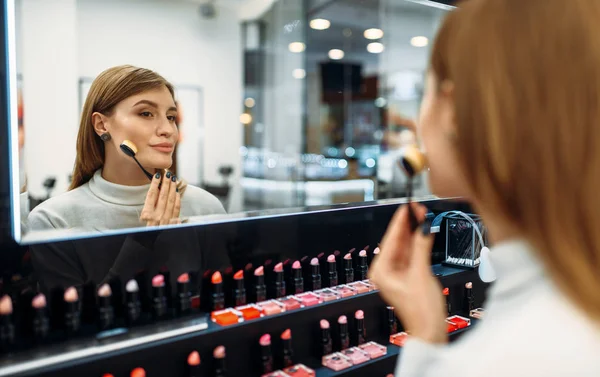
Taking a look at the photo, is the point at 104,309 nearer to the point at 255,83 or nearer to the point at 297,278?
the point at 297,278

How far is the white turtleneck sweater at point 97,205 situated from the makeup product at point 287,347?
18.3 inches

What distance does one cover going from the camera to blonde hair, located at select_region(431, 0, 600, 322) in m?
0.49

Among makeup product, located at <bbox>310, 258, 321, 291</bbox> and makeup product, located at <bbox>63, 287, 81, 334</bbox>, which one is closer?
makeup product, located at <bbox>63, 287, 81, 334</bbox>

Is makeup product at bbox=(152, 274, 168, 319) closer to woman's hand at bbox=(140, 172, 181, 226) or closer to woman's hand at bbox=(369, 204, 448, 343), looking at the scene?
woman's hand at bbox=(140, 172, 181, 226)

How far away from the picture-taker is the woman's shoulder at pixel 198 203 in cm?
141

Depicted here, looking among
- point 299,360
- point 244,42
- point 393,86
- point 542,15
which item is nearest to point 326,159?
point 393,86

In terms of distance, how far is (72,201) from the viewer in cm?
139

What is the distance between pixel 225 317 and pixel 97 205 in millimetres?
650

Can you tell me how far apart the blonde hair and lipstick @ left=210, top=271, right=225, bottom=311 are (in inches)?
23.6

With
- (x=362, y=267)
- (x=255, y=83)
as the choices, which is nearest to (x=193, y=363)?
(x=362, y=267)

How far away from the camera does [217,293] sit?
0.98 metres

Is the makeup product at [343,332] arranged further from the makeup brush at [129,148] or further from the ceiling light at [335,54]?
the ceiling light at [335,54]

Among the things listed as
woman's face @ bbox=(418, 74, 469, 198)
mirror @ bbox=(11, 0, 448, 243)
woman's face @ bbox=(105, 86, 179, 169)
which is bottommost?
woman's face @ bbox=(418, 74, 469, 198)

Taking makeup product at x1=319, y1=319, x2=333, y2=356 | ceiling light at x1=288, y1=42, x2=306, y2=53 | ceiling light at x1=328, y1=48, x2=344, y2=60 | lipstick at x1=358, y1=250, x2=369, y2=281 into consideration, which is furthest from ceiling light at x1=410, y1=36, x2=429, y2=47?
makeup product at x1=319, y1=319, x2=333, y2=356
